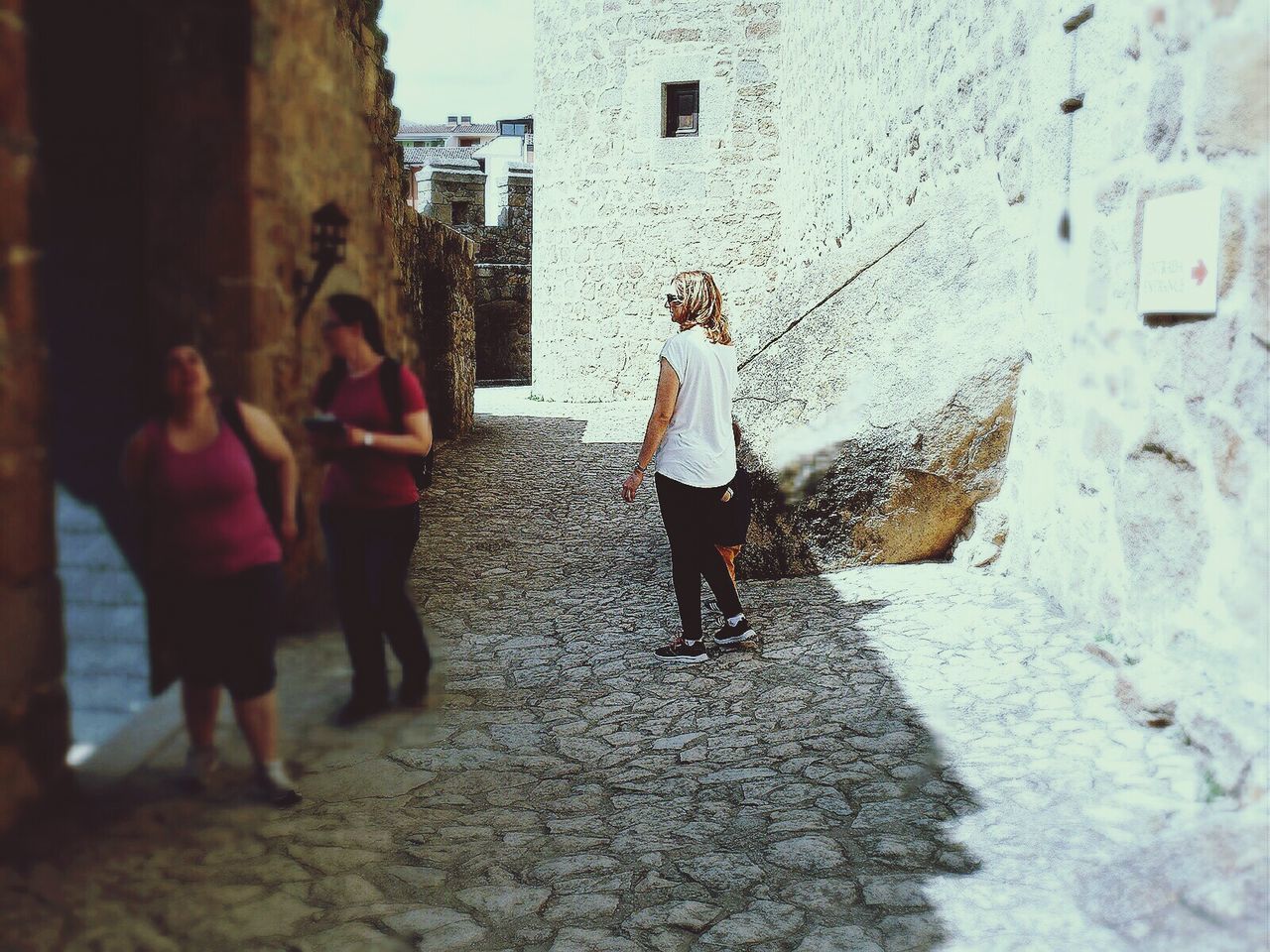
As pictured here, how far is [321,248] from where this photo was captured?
635 mm

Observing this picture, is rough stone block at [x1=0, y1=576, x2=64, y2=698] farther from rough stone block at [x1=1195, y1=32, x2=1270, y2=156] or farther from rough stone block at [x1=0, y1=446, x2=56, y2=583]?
rough stone block at [x1=1195, y1=32, x2=1270, y2=156]

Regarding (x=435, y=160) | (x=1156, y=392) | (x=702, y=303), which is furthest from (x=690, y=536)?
(x=435, y=160)

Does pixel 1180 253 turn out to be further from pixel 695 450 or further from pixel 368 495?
pixel 368 495

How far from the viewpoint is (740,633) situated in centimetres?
409

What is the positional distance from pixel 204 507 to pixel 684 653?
3506mm

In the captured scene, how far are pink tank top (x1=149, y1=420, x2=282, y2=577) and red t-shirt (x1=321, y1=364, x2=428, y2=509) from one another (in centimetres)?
6

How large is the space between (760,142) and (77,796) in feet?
38.2

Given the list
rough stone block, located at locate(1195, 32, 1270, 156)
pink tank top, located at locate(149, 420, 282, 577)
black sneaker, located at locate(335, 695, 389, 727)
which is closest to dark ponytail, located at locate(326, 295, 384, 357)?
pink tank top, located at locate(149, 420, 282, 577)

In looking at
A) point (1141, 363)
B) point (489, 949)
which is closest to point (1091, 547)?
point (1141, 363)

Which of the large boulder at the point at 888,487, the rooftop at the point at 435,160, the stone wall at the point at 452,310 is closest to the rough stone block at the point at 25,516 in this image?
the stone wall at the point at 452,310

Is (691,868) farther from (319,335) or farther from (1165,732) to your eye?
(319,335)

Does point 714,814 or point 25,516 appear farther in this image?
point 714,814

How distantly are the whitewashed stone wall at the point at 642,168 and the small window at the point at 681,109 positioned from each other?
12cm

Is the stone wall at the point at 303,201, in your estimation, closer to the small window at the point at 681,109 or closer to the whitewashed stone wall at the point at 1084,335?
the whitewashed stone wall at the point at 1084,335
